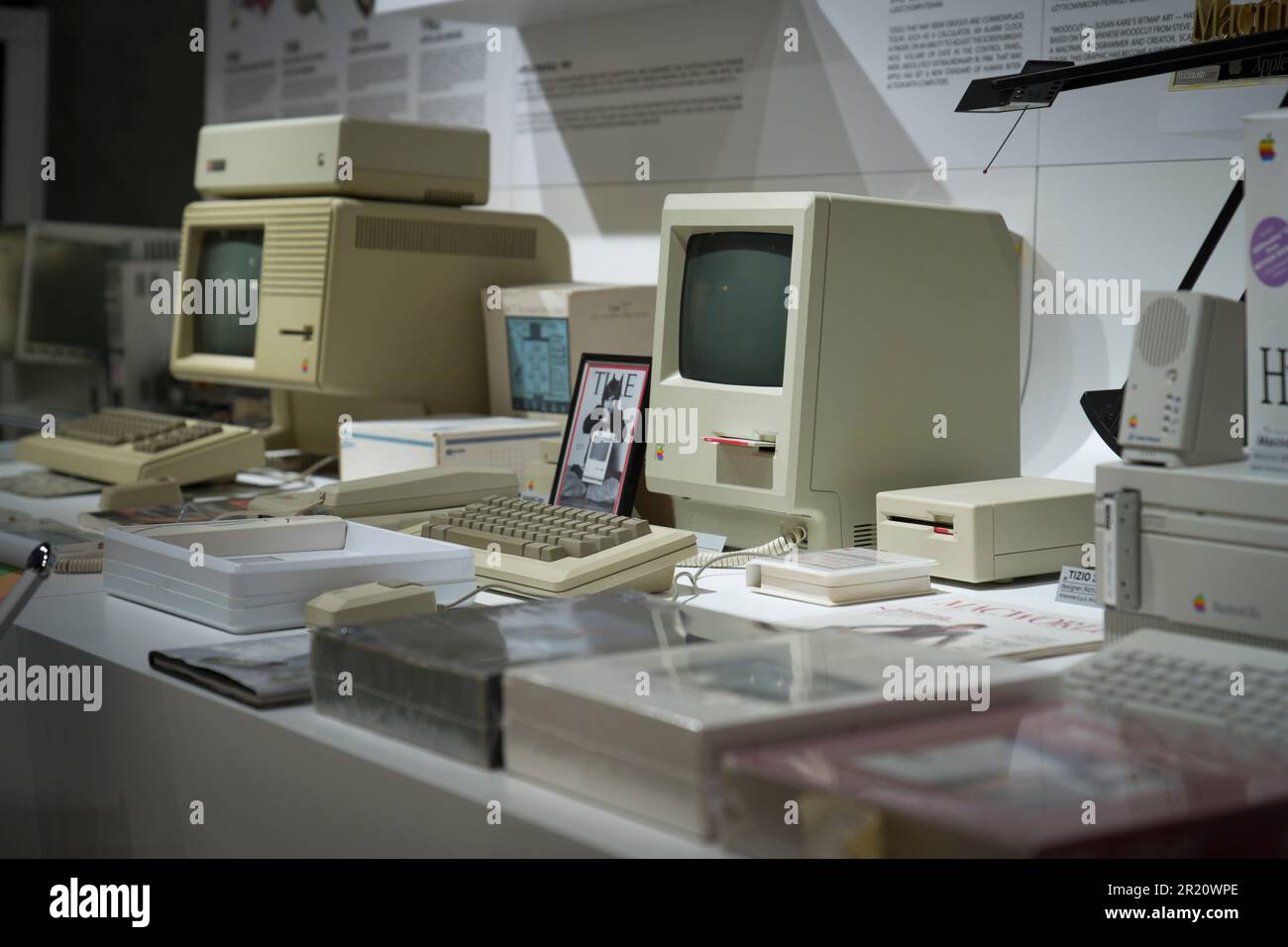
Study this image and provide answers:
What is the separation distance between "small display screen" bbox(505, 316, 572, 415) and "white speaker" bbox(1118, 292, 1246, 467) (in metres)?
1.30

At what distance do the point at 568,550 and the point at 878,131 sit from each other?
4.10 ft

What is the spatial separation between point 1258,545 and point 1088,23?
4.24ft

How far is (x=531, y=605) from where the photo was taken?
132 cm

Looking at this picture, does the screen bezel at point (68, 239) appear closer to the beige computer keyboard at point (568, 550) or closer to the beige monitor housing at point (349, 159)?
the beige monitor housing at point (349, 159)

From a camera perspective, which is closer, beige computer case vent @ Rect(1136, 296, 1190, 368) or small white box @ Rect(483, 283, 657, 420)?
beige computer case vent @ Rect(1136, 296, 1190, 368)

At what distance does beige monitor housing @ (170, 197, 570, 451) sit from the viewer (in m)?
2.54

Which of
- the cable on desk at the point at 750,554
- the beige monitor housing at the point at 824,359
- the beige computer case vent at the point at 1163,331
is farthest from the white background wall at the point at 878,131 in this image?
the beige computer case vent at the point at 1163,331

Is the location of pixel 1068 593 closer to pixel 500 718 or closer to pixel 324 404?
pixel 500 718

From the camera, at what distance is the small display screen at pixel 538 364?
248 centimetres

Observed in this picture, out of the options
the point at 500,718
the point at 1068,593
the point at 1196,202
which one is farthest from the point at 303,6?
the point at 500,718

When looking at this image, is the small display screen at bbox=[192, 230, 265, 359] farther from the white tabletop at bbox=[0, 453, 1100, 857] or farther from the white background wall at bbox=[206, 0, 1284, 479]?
the white background wall at bbox=[206, 0, 1284, 479]

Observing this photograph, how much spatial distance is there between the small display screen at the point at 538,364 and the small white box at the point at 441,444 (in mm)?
63

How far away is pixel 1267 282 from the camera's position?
1290 millimetres

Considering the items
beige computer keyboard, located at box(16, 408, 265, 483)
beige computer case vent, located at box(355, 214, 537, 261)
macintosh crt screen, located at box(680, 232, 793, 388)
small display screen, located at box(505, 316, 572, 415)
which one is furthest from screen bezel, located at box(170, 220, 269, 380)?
macintosh crt screen, located at box(680, 232, 793, 388)
